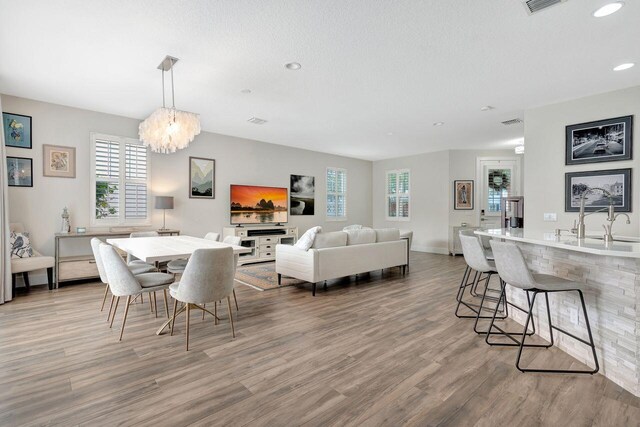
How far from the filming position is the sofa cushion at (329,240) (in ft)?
14.8

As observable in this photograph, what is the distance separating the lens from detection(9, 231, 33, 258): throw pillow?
4.39 metres

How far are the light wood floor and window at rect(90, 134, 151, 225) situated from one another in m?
2.06

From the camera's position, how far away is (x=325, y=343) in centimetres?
283

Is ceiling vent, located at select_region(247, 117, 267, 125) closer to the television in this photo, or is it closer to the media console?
the television

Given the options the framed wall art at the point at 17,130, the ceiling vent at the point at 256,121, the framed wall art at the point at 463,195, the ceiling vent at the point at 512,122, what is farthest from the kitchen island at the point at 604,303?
the framed wall art at the point at 17,130

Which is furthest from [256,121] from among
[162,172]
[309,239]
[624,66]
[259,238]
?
[624,66]

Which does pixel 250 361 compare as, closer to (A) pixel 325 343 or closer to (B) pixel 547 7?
(A) pixel 325 343

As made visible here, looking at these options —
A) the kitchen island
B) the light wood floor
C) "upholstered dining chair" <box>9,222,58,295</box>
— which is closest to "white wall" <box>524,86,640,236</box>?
the kitchen island

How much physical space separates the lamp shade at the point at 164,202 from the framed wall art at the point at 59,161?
1.29m

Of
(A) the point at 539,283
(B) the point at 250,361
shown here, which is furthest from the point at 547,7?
(B) the point at 250,361

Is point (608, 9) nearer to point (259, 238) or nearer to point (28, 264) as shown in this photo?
point (259, 238)

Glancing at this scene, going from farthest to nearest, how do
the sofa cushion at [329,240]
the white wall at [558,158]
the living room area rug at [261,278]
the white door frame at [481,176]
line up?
the white door frame at [481,176]
the living room area rug at [261,278]
the sofa cushion at [329,240]
the white wall at [558,158]

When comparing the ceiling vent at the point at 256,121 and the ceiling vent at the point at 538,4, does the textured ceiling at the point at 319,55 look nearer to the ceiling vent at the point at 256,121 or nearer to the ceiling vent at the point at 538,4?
the ceiling vent at the point at 538,4

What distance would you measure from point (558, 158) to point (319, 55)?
155 inches
